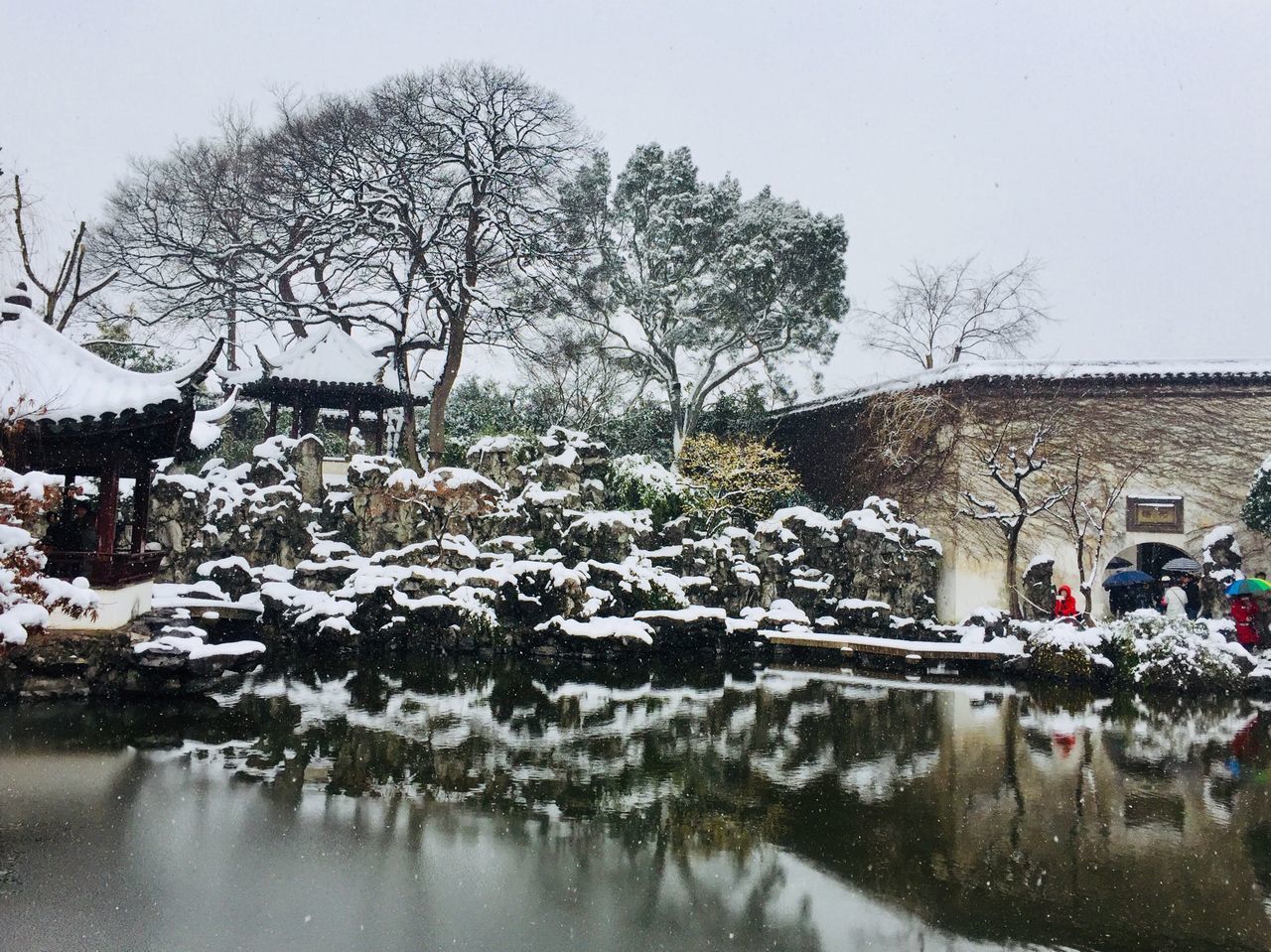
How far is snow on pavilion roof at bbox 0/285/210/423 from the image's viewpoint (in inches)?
330

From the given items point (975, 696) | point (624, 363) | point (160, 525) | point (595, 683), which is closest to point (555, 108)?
point (624, 363)

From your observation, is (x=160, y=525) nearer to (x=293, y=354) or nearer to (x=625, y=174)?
(x=293, y=354)

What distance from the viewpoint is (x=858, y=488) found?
57.5 feet

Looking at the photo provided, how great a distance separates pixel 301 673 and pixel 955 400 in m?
12.4

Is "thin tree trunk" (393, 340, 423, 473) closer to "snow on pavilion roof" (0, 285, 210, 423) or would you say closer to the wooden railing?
"snow on pavilion roof" (0, 285, 210, 423)

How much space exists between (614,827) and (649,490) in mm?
10207

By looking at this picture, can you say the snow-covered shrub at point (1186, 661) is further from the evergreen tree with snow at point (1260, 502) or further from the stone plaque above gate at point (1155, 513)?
the stone plaque above gate at point (1155, 513)

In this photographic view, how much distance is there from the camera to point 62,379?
8.80 metres

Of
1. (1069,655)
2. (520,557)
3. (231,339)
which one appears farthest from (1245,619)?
(231,339)

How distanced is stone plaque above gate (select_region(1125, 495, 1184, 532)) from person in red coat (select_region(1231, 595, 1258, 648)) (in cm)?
287

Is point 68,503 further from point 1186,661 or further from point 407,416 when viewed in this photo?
point 1186,661

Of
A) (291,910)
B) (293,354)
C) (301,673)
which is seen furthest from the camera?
(293,354)

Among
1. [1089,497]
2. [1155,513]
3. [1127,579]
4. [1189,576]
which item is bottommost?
[1127,579]

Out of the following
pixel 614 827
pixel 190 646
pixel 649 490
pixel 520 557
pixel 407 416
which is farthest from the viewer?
pixel 407 416
